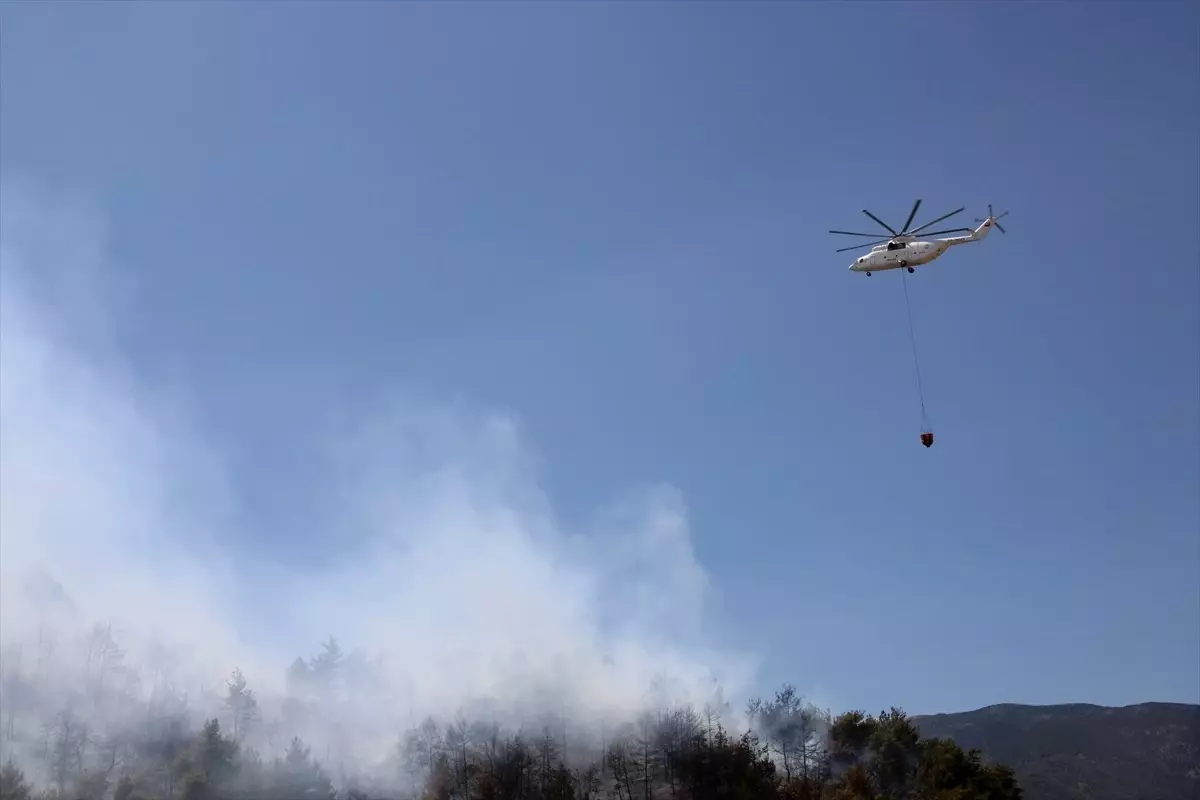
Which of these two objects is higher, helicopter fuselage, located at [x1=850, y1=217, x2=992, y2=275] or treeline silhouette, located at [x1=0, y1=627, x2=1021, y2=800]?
helicopter fuselage, located at [x1=850, y1=217, x2=992, y2=275]

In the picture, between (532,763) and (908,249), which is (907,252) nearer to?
(908,249)

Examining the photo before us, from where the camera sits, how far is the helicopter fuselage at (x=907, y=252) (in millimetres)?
63406

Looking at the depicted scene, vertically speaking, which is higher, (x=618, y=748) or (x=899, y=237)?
(x=899, y=237)

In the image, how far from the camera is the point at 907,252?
211ft

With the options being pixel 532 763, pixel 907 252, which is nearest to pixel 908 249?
pixel 907 252

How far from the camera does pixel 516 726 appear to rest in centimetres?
16188

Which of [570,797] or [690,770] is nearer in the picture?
[570,797]

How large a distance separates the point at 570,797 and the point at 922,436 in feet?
222

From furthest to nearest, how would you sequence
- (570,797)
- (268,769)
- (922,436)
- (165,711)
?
1. (165,711)
2. (268,769)
3. (570,797)
4. (922,436)

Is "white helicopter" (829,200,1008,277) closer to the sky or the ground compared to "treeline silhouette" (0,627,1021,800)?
closer to the sky

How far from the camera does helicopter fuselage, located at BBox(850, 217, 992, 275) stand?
2496 inches

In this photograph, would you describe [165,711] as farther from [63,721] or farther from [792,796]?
[792,796]

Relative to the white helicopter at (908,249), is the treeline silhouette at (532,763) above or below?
below

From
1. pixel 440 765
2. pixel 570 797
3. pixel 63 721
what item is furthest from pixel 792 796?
pixel 63 721
